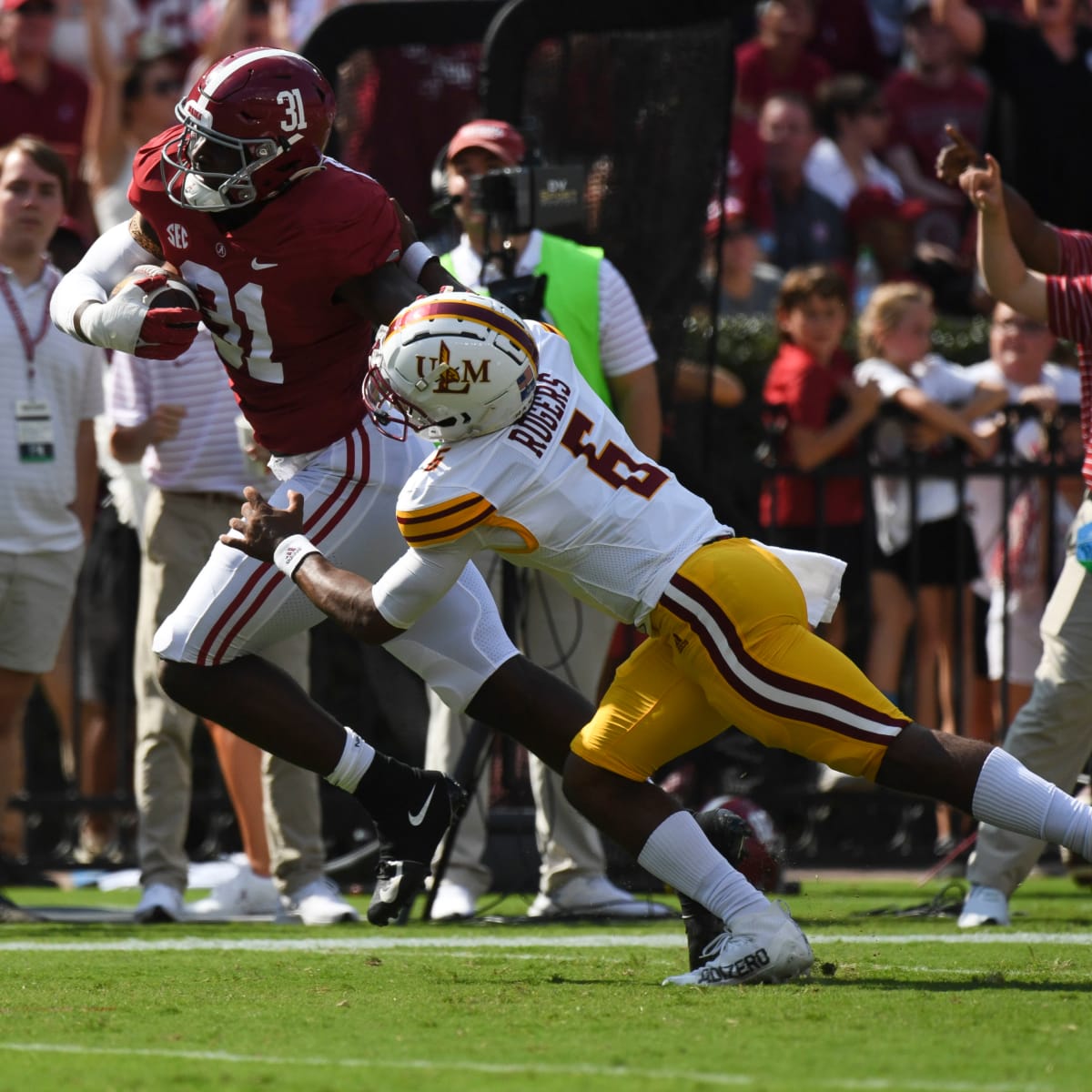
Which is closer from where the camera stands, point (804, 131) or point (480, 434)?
point (480, 434)

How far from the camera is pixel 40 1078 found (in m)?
3.62

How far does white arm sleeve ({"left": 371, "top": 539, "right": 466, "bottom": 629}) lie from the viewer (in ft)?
15.2

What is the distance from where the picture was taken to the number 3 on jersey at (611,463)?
186 inches

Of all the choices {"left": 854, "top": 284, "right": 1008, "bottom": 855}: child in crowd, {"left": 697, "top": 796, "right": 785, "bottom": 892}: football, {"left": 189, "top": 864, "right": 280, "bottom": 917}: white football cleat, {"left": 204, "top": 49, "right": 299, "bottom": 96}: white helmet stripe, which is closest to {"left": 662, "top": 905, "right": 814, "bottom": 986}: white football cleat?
{"left": 697, "top": 796, "right": 785, "bottom": 892}: football

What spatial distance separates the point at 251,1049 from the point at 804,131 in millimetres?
8771

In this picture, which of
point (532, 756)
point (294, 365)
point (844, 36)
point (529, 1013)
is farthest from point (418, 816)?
point (844, 36)

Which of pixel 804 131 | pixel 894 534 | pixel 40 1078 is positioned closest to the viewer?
pixel 40 1078

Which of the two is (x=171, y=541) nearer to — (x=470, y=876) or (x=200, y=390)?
(x=200, y=390)

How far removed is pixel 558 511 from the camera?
4.64 m

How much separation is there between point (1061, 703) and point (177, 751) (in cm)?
293

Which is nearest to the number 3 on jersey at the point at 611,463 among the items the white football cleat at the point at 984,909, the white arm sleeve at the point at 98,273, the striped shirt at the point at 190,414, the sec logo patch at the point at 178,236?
the sec logo patch at the point at 178,236

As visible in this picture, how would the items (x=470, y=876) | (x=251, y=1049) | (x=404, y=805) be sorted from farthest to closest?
(x=470, y=876)
(x=404, y=805)
(x=251, y=1049)

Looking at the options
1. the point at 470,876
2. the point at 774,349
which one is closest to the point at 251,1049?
the point at 470,876

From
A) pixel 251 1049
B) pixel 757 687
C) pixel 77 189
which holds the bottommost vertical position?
pixel 251 1049
